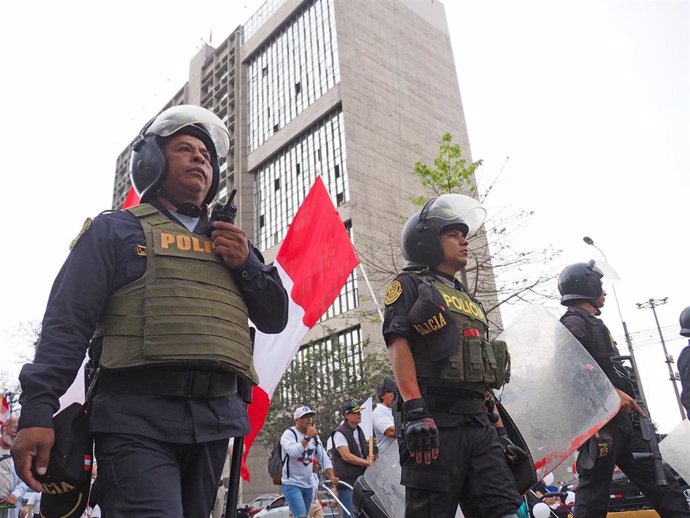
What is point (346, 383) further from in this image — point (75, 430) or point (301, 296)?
point (75, 430)

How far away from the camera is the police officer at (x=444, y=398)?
2.96 meters

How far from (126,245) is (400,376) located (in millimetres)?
1523

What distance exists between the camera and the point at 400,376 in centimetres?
316

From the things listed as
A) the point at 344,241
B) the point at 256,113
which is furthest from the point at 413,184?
the point at 344,241

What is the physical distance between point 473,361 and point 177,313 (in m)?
1.63

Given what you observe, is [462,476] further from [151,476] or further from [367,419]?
[367,419]

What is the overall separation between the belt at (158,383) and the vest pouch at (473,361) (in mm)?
1465

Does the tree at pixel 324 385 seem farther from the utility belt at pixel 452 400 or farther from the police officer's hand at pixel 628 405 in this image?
the utility belt at pixel 452 400

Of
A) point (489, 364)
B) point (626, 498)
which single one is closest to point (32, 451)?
point (489, 364)

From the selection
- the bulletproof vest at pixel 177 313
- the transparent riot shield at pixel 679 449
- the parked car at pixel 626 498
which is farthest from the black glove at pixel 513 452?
the parked car at pixel 626 498

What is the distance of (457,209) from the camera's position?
3879mm

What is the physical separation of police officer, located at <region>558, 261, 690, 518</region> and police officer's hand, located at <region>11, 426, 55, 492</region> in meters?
3.63

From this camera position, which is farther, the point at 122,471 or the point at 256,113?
the point at 256,113

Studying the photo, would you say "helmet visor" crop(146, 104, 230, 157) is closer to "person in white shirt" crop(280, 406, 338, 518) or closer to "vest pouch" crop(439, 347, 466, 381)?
"vest pouch" crop(439, 347, 466, 381)
